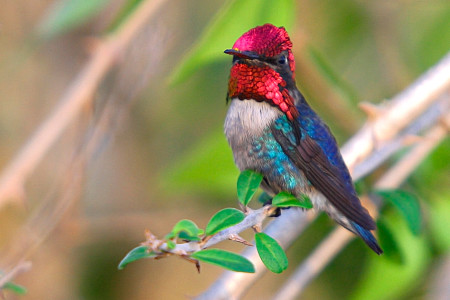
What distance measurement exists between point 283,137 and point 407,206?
1.58ft

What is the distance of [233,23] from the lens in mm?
1664

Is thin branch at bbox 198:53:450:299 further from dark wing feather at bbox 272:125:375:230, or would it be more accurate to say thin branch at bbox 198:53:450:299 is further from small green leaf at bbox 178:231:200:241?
small green leaf at bbox 178:231:200:241

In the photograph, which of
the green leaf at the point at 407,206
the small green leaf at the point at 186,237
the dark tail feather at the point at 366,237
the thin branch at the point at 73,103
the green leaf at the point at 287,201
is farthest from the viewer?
the thin branch at the point at 73,103

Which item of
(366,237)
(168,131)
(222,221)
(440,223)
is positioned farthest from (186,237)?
(168,131)

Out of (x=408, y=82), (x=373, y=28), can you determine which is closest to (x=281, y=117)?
(x=408, y=82)

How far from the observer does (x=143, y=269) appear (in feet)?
9.86

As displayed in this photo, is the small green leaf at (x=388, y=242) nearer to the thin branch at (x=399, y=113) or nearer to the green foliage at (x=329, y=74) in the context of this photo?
the thin branch at (x=399, y=113)

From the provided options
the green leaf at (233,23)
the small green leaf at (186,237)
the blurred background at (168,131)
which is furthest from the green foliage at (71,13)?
the small green leaf at (186,237)

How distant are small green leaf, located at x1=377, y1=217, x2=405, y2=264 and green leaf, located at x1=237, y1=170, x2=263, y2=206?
0.68 meters

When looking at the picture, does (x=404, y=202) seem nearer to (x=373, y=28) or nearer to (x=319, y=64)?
(x=319, y=64)

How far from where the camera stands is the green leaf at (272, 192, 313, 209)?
1.18 m

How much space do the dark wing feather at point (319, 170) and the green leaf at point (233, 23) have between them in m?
→ 0.42

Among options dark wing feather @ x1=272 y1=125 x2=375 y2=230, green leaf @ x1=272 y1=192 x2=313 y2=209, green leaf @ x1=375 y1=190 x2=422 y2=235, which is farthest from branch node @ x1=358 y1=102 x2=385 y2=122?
green leaf @ x1=272 y1=192 x2=313 y2=209

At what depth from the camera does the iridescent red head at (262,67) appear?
114 cm
